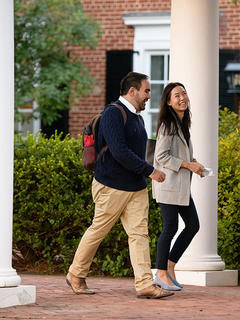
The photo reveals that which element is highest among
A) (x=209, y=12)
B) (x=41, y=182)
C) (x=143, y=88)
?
(x=209, y=12)

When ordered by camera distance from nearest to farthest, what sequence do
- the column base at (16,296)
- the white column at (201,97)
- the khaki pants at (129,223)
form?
1. the column base at (16,296)
2. the khaki pants at (129,223)
3. the white column at (201,97)

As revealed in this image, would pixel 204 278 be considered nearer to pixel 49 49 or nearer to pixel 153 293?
pixel 153 293

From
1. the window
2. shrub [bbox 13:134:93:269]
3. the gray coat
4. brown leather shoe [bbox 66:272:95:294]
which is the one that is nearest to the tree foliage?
the window

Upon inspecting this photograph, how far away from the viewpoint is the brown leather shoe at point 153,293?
6426 mm

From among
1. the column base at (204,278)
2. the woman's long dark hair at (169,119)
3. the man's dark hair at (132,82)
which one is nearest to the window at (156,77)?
the column base at (204,278)

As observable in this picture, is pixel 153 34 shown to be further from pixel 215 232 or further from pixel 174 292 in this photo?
pixel 174 292

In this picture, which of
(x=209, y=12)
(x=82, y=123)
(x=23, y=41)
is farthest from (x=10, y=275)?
(x=82, y=123)

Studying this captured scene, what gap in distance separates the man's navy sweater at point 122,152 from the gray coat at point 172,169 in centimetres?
26

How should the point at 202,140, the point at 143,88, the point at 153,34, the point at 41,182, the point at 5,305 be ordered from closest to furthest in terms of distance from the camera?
the point at 5,305 < the point at 143,88 < the point at 202,140 < the point at 41,182 < the point at 153,34

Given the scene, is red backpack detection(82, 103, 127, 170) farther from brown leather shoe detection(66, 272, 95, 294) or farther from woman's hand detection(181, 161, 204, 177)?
brown leather shoe detection(66, 272, 95, 294)

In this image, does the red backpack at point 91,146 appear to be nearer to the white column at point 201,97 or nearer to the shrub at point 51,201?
the white column at point 201,97

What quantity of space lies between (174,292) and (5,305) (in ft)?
5.50

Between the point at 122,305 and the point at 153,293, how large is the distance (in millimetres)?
334

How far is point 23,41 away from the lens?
14.9 m
